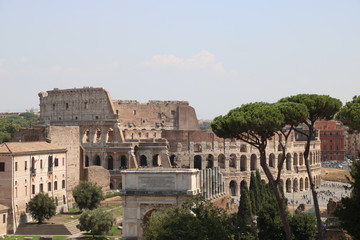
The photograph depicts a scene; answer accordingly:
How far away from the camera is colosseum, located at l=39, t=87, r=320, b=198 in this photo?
69625mm

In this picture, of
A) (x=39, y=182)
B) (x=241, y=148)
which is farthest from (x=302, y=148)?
(x=39, y=182)

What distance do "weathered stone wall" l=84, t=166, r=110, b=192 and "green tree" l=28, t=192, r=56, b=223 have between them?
12099 millimetres

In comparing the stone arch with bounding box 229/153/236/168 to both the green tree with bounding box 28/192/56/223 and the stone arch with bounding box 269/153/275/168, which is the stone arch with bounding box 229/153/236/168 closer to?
the stone arch with bounding box 269/153/275/168

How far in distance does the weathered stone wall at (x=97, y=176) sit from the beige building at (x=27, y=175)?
19.3 feet

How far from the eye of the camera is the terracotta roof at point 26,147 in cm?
4300

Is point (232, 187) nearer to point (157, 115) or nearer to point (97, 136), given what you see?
point (157, 115)

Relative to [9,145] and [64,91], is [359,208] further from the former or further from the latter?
[64,91]

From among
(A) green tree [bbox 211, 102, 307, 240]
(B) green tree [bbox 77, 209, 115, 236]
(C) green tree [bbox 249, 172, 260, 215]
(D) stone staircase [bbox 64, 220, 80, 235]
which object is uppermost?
(A) green tree [bbox 211, 102, 307, 240]

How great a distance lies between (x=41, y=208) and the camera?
4262 cm

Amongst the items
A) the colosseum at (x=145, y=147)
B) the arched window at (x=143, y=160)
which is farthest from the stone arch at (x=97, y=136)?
the arched window at (x=143, y=160)

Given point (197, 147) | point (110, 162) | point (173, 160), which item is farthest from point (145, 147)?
point (197, 147)

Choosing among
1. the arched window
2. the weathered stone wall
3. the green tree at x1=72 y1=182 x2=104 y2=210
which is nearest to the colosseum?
the arched window

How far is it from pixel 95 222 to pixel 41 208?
4440 mm

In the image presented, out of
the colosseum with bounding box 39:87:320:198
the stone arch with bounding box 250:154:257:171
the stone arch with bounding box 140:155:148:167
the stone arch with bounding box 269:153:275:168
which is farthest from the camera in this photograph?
the stone arch with bounding box 269:153:275:168
